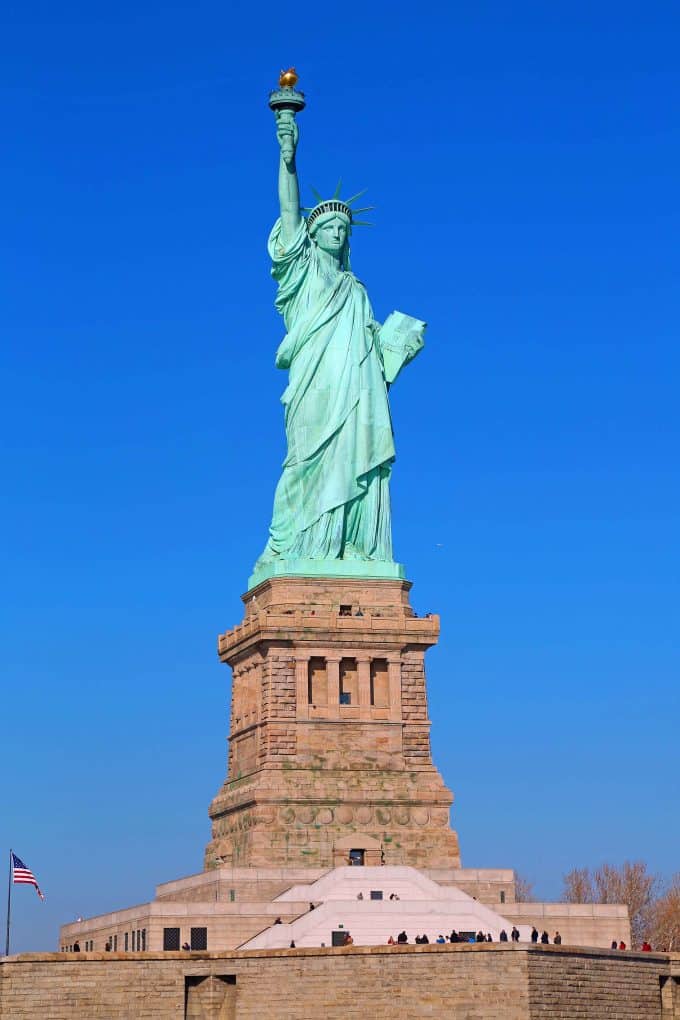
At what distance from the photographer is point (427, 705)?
204 feet

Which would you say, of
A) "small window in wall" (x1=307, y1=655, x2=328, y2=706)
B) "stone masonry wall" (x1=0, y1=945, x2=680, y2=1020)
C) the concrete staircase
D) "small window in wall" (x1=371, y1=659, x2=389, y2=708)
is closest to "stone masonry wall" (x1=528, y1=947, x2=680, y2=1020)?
"stone masonry wall" (x1=0, y1=945, x2=680, y2=1020)

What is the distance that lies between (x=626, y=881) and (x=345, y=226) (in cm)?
2509

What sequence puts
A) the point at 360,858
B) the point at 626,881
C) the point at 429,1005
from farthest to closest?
the point at 626,881 < the point at 360,858 < the point at 429,1005

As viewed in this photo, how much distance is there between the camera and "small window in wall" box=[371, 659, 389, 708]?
61.9 metres

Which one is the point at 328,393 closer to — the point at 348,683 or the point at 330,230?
the point at 330,230

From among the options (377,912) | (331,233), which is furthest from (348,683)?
(331,233)

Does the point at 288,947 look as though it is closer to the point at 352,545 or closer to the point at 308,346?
the point at 352,545

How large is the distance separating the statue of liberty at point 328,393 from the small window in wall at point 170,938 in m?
11.0

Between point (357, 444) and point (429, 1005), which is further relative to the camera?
point (357, 444)

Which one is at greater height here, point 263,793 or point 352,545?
point 352,545

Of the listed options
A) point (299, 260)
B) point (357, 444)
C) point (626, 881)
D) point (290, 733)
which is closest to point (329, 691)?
point (290, 733)

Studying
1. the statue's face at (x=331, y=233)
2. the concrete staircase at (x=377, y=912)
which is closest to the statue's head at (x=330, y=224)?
the statue's face at (x=331, y=233)

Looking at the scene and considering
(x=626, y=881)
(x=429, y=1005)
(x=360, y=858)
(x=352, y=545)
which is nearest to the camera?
(x=429, y=1005)

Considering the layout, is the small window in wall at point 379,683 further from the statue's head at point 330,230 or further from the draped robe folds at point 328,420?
the statue's head at point 330,230
